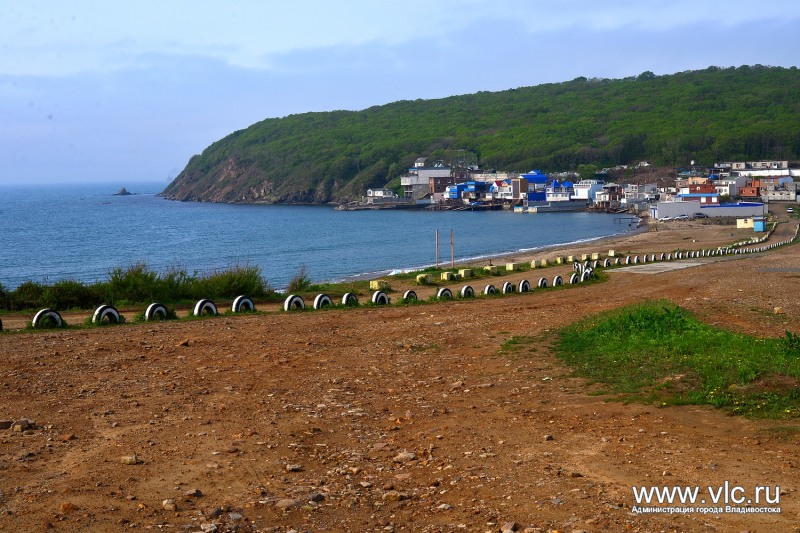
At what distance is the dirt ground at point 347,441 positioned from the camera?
18.6 feet

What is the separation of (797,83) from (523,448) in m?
218

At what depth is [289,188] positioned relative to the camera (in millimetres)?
155500

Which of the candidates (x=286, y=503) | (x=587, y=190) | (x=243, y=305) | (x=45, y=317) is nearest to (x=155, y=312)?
(x=45, y=317)

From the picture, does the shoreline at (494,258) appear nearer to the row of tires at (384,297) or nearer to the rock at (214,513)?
the row of tires at (384,297)

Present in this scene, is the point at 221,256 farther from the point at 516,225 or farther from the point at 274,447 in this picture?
the point at 274,447

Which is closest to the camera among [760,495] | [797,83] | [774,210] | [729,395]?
[760,495]

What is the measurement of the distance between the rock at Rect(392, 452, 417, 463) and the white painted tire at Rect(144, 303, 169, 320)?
11157 millimetres

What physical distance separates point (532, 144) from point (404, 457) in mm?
157565

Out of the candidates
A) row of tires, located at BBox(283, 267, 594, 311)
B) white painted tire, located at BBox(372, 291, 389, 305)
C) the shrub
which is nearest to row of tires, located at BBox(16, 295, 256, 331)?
row of tires, located at BBox(283, 267, 594, 311)

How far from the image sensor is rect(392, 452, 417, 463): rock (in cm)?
693

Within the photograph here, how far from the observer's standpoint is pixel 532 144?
159625 millimetres

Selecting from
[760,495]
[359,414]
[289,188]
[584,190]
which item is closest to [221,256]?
[359,414]

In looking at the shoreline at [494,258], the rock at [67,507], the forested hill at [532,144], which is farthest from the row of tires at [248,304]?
the forested hill at [532,144]

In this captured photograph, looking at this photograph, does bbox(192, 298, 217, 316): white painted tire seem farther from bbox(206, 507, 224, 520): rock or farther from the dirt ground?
bbox(206, 507, 224, 520): rock
